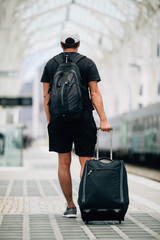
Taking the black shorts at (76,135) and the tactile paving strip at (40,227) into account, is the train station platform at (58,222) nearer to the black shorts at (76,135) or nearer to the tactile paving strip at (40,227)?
the tactile paving strip at (40,227)

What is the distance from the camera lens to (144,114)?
83.9 feet

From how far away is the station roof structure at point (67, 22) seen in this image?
39447mm

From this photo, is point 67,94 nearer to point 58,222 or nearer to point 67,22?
point 58,222

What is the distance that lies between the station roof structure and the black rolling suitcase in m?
28.9

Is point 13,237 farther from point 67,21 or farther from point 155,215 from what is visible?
point 67,21

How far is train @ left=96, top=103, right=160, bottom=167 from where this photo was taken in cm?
2327

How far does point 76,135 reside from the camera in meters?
5.05

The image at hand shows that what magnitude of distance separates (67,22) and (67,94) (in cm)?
5223

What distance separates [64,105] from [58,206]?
6.39 ft

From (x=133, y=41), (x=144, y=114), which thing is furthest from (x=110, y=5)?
(x=144, y=114)

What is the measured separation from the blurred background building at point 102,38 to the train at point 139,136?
1.06 m

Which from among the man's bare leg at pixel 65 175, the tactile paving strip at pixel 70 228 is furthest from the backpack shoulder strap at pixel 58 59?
the tactile paving strip at pixel 70 228

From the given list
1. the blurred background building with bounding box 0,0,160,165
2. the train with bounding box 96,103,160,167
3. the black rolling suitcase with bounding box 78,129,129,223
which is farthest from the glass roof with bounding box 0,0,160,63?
the black rolling suitcase with bounding box 78,129,129,223

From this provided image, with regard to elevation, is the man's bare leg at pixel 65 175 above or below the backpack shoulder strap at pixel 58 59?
below
